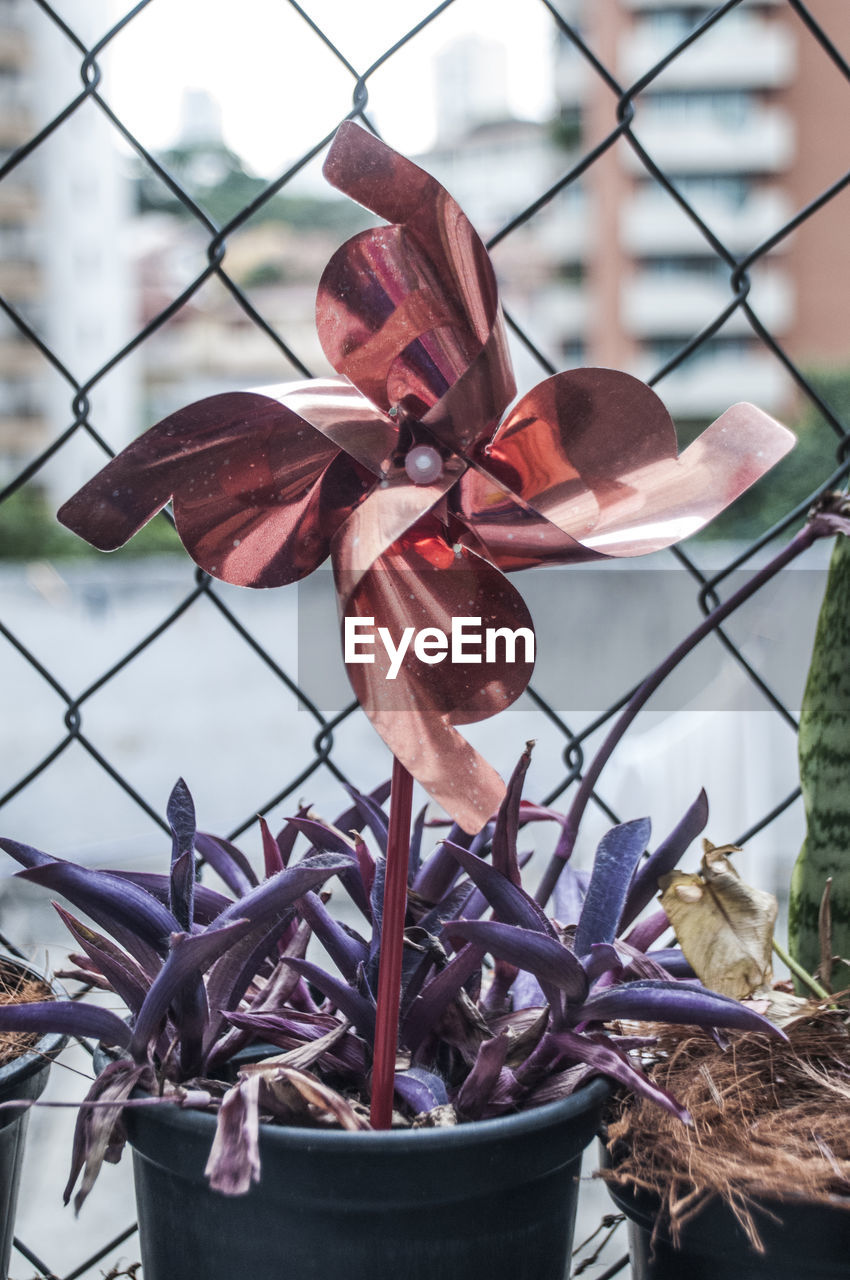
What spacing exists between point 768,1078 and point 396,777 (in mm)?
171

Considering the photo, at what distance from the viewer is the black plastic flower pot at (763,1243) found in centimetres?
33

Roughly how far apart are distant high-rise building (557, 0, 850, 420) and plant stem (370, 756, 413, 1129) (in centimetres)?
1908

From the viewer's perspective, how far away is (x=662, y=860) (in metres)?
0.40

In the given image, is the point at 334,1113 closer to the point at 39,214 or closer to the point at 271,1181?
the point at 271,1181

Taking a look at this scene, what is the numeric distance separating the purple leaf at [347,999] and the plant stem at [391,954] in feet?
0.06

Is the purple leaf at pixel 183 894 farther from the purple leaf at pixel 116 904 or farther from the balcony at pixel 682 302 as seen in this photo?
the balcony at pixel 682 302

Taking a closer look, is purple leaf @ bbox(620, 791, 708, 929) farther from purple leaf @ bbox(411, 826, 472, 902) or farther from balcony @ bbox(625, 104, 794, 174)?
balcony @ bbox(625, 104, 794, 174)

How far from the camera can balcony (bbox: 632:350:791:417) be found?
19031mm

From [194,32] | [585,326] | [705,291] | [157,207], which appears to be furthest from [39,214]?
[194,32]

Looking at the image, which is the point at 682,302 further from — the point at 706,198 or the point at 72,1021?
the point at 72,1021

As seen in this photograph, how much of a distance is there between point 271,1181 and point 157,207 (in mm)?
19966

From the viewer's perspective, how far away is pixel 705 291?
65.0ft

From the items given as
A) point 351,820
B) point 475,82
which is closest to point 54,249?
point 475,82

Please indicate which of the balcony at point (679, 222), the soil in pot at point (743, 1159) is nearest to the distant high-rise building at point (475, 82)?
the balcony at point (679, 222)
